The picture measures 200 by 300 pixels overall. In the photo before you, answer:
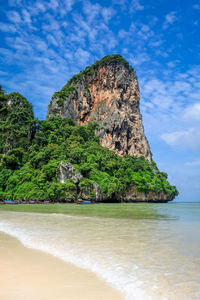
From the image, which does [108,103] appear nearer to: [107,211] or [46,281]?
[107,211]

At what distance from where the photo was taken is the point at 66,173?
118 ft

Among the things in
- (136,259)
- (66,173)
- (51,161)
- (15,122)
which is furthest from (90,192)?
(136,259)

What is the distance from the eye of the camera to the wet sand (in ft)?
7.22

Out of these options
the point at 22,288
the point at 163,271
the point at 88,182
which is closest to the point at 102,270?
the point at 163,271

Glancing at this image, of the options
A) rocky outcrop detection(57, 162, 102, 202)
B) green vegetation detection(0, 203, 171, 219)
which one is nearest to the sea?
green vegetation detection(0, 203, 171, 219)

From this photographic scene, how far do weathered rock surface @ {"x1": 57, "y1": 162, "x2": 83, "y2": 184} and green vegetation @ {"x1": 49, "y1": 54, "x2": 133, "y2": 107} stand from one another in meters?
30.7

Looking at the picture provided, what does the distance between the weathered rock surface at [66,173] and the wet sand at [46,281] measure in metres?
32.7

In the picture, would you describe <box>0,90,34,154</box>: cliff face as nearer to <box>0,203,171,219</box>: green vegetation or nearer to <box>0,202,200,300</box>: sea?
<box>0,203,171,219</box>: green vegetation

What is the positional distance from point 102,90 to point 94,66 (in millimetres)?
9282

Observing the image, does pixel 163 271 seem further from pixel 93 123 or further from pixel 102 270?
pixel 93 123

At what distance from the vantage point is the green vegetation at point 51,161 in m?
36.4

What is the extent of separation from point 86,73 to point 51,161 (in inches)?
1516

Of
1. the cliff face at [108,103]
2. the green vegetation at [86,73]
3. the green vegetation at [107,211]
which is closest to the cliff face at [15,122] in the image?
the cliff face at [108,103]

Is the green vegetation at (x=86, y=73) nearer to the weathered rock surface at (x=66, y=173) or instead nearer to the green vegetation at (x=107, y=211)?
the weathered rock surface at (x=66, y=173)
